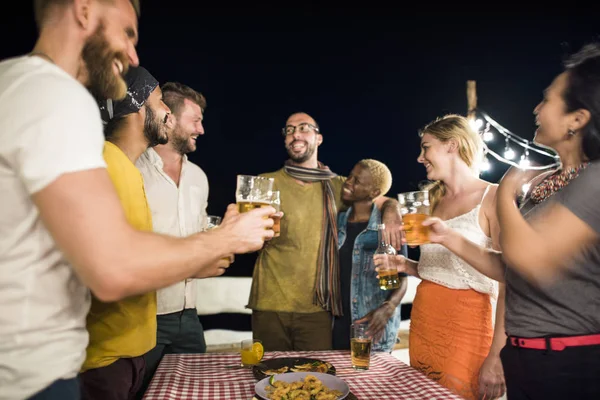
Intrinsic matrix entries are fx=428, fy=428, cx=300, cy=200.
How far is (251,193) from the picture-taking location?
60.8 inches

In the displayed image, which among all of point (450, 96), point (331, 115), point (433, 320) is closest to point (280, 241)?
point (433, 320)

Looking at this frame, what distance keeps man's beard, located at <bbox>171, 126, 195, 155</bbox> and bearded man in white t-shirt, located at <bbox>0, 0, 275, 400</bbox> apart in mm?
2070

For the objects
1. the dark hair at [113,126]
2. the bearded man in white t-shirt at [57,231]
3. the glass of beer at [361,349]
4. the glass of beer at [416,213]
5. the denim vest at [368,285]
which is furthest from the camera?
the denim vest at [368,285]

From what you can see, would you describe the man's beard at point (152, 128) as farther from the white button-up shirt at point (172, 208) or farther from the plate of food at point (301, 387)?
the plate of food at point (301, 387)

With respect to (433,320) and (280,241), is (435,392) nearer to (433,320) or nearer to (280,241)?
(433,320)

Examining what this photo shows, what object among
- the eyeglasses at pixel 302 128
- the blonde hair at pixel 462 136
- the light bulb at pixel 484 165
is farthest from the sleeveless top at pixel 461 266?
the eyeglasses at pixel 302 128

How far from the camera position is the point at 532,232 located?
133 centimetres

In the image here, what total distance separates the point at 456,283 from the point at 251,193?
3.99 feet

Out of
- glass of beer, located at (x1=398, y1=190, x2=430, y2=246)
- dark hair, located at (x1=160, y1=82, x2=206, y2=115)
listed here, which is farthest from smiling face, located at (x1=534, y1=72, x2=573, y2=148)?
dark hair, located at (x1=160, y1=82, x2=206, y2=115)

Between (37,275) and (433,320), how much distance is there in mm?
1826

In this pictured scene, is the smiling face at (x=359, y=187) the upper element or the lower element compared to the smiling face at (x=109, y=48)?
lower

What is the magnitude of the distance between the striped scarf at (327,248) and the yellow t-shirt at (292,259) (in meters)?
0.04

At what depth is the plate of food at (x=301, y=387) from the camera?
1331 mm

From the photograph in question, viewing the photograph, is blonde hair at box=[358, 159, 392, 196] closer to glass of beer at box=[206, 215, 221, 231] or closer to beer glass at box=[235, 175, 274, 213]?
glass of beer at box=[206, 215, 221, 231]
